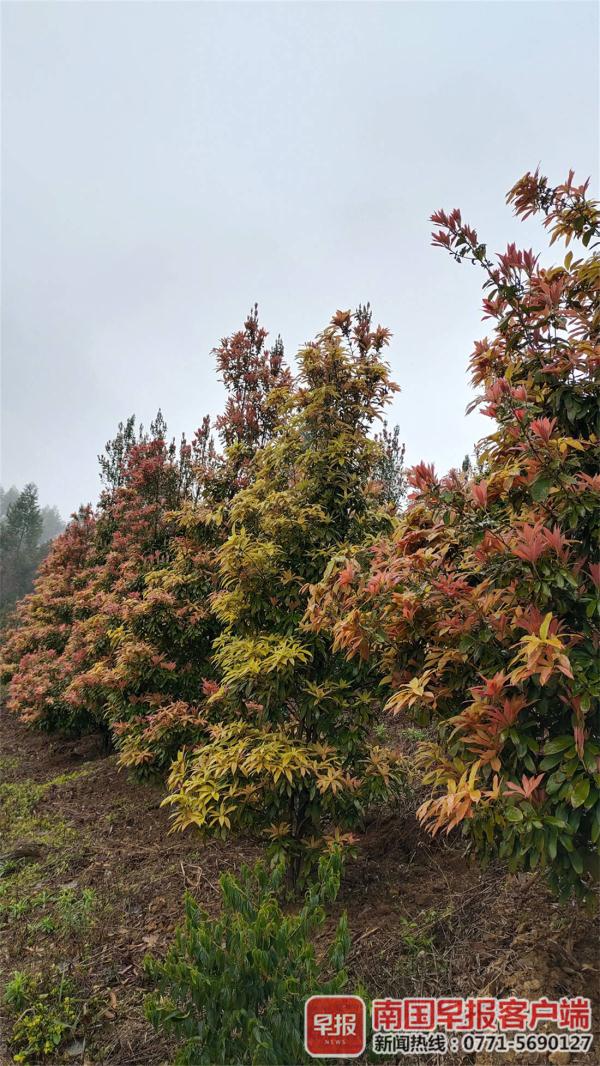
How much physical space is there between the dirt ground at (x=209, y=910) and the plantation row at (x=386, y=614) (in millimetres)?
474

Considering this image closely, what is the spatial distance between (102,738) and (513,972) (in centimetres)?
673

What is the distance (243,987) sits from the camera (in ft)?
6.76

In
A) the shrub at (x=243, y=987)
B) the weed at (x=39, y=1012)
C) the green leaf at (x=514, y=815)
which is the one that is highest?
the green leaf at (x=514, y=815)

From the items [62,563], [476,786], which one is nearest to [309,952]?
[476,786]

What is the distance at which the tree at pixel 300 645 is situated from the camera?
3.43 metres

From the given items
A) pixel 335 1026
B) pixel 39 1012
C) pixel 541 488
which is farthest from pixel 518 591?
pixel 39 1012

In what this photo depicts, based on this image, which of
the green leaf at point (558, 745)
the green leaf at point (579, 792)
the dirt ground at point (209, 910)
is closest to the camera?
the green leaf at point (579, 792)

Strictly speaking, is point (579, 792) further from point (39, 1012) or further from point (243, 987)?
point (39, 1012)

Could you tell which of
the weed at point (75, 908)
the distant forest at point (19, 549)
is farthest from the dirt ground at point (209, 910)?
the distant forest at point (19, 549)

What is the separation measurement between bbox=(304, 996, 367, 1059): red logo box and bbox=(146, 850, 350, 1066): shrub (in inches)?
1.4

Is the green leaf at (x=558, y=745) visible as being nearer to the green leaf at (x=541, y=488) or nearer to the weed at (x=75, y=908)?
the green leaf at (x=541, y=488)

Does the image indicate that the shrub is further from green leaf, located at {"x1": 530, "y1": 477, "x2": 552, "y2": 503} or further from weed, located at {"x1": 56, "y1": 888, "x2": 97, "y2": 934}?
green leaf, located at {"x1": 530, "y1": 477, "x2": 552, "y2": 503}

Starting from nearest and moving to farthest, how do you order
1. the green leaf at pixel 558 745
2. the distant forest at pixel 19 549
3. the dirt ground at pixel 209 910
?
the green leaf at pixel 558 745 → the dirt ground at pixel 209 910 → the distant forest at pixel 19 549

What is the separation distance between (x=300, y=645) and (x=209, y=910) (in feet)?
5.94
